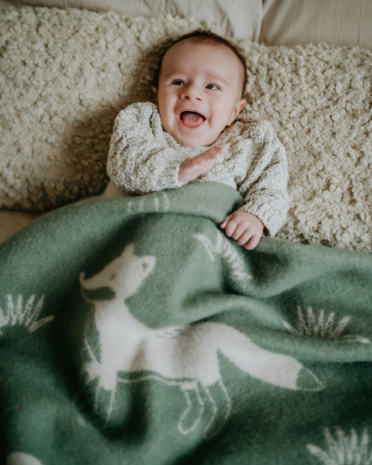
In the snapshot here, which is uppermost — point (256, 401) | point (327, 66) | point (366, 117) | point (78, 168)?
point (327, 66)

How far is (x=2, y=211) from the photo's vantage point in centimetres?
91

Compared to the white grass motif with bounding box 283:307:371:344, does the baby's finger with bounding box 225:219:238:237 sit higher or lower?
higher

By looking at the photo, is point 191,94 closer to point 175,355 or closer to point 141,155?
point 141,155

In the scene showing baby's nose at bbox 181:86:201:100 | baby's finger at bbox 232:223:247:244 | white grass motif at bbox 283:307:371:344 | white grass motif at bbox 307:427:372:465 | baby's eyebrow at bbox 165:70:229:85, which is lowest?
white grass motif at bbox 307:427:372:465

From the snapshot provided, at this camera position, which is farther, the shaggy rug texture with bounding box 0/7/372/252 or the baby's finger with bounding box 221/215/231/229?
the shaggy rug texture with bounding box 0/7/372/252

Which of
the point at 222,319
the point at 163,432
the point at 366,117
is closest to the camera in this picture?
the point at 163,432

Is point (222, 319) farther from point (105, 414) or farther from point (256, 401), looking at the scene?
point (105, 414)

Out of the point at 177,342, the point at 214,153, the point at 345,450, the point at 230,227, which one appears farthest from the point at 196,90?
the point at 345,450

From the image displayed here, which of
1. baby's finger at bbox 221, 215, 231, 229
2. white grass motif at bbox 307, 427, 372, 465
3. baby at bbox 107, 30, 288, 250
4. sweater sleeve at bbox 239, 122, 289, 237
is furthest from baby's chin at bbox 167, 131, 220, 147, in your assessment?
white grass motif at bbox 307, 427, 372, 465

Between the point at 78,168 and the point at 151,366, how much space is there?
0.58 m

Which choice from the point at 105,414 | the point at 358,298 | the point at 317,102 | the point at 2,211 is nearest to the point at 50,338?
the point at 105,414

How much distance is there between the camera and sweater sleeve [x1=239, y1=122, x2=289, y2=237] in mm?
761

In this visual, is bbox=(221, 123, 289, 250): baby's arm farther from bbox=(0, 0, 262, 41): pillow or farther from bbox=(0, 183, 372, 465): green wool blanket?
bbox=(0, 0, 262, 41): pillow

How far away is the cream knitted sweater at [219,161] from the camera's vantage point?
28.7 inches
